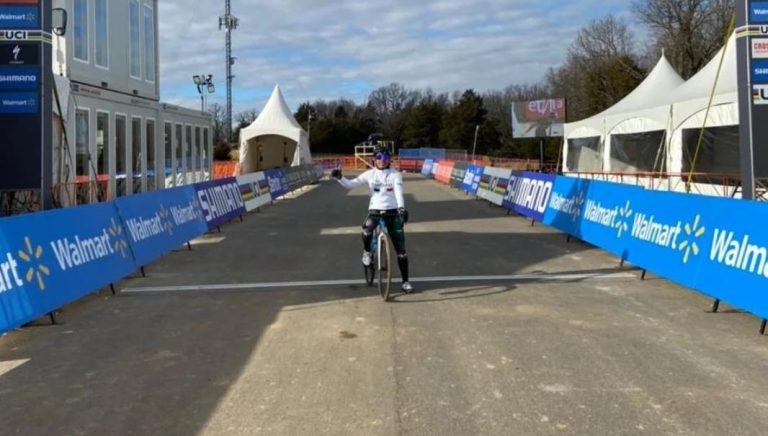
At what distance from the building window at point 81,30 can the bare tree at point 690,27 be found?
5013 centimetres

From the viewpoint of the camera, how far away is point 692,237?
845 cm

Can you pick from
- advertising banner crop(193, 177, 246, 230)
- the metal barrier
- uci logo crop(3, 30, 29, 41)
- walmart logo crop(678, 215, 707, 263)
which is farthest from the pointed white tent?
uci logo crop(3, 30, 29, 41)

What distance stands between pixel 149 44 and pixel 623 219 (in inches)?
650

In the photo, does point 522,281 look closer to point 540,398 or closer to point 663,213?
point 663,213

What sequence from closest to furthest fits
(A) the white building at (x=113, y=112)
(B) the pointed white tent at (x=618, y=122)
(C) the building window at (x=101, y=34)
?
1. (A) the white building at (x=113, y=112)
2. (C) the building window at (x=101, y=34)
3. (B) the pointed white tent at (x=618, y=122)

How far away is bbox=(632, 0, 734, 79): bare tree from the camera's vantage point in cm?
5506

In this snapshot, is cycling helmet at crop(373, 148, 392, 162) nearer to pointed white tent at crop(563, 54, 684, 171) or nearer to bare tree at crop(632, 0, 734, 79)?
pointed white tent at crop(563, 54, 684, 171)

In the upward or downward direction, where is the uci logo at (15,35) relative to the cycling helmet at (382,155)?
upward

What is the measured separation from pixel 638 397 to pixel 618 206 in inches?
263

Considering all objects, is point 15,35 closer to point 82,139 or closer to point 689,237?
point 82,139

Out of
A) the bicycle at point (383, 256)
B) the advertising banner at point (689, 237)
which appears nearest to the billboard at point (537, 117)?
the advertising banner at point (689, 237)

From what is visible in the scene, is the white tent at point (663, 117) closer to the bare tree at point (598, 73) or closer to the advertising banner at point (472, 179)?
the advertising banner at point (472, 179)

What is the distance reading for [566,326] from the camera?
720 cm

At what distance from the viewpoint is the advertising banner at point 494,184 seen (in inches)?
869
